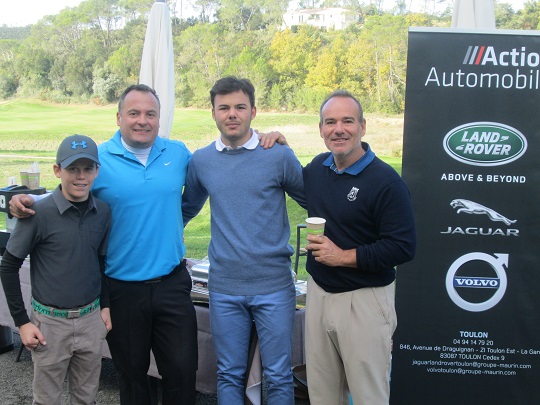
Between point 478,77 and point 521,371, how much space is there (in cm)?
175

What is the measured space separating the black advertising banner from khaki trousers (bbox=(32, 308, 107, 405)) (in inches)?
68.4

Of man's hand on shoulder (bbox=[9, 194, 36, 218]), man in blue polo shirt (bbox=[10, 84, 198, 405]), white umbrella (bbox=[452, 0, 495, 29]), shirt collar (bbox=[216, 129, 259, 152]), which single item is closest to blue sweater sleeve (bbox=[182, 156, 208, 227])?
man in blue polo shirt (bbox=[10, 84, 198, 405])

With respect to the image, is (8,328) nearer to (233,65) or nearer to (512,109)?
(512,109)

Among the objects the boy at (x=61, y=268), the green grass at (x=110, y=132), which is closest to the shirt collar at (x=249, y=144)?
the boy at (x=61, y=268)

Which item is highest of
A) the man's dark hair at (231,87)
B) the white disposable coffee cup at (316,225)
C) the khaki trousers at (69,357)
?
the man's dark hair at (231,87)

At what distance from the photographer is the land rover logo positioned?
3.05 meters

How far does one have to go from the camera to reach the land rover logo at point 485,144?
3053mm

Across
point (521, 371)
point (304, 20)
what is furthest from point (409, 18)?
point (521, 371)

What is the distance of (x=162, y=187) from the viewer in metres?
2.71

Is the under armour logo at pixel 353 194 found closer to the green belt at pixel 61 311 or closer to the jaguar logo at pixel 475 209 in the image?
the jaguar logo at pixel 475 209

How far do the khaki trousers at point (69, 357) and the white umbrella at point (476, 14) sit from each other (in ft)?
9.22

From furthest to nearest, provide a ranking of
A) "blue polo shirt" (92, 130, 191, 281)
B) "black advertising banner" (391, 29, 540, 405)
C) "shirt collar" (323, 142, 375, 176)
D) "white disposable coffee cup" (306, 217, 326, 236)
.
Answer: "black advertising banner" (391, 29, 540, 405) < "blue polo shirt" (92, 130, 191, 281) < "shirt collar" (323, 142, 375, 176) < "white disposable coffee cup" (306, 217, 326, 236)

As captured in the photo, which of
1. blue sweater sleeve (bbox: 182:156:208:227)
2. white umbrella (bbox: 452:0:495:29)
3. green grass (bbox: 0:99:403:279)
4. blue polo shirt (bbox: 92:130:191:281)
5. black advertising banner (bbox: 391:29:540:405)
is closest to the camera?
blue polo shirt (bbox: 92:130:191:281)

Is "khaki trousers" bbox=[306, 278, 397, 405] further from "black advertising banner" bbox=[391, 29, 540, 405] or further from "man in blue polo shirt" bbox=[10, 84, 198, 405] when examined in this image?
"black advertising banner" bbox=[391, 29, 540, 405]
